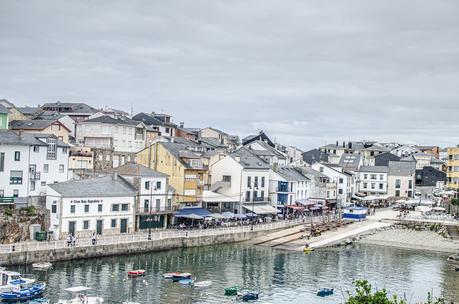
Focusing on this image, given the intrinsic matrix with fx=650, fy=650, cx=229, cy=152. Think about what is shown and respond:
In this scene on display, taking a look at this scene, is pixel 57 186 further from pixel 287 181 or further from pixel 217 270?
pixel 287 181

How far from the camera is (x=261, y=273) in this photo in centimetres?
6084

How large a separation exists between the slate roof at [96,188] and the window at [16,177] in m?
5.12

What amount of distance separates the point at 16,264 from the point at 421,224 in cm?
5797

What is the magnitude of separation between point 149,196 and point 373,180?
232 ft

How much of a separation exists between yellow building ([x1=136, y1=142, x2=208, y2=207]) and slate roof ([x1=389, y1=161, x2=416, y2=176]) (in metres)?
57.0

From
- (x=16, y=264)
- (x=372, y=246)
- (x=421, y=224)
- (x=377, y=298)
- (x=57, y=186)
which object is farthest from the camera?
(x=421, y=224)

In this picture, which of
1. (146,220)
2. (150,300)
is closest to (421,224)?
(146,220)

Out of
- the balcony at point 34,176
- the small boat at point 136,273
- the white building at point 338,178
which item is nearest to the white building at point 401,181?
the white building at point 338,178

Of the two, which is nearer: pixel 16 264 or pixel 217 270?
pixel 16 264

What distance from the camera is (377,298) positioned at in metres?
22.6

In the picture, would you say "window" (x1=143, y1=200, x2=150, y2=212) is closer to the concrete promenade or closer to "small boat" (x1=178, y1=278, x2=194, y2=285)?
the concrete promenade

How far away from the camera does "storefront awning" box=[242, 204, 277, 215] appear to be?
91.7 meters

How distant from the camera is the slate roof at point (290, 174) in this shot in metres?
102

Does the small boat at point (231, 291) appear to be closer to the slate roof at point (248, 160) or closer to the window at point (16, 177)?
the window at point (16, 177)
